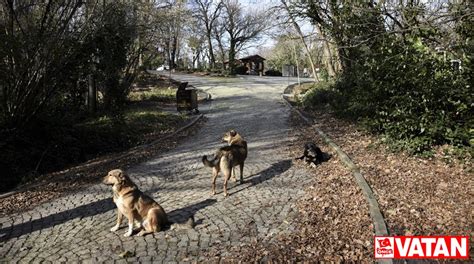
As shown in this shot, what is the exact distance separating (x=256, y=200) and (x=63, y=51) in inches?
289

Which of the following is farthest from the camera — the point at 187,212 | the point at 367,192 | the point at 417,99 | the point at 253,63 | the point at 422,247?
the point at 253,63

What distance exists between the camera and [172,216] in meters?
5.98

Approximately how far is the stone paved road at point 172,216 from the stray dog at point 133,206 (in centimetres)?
16

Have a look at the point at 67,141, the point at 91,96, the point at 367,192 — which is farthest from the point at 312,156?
the point at 91,96

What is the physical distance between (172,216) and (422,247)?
3610mm

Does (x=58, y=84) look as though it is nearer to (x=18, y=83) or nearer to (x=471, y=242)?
(x=18, y=83)

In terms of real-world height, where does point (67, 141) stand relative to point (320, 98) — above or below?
below

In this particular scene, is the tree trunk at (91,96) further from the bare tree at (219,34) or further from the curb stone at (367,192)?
the bare tree at (219,34)

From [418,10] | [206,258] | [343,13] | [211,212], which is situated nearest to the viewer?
[206,258]

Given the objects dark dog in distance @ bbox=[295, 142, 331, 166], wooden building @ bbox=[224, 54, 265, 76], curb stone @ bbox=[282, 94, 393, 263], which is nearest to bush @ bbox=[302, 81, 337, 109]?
curb stone @ bbox=[282, 94, 393, 263]

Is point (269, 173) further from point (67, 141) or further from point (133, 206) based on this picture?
point (67, 141)

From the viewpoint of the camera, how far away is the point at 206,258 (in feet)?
15.0

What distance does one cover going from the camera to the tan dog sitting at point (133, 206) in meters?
5.12

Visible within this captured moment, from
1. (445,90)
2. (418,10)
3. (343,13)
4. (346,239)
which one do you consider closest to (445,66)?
(445,90)
